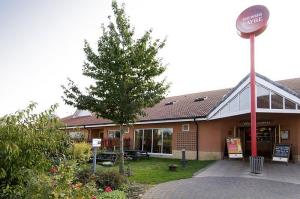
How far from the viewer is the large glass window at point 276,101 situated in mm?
16688

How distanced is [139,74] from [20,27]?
541 centimetres

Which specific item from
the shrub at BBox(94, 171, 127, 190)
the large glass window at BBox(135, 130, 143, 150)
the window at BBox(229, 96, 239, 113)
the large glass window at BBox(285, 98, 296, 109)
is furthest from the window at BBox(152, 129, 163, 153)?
the shrub at BBox(94, 171, 127, 190)

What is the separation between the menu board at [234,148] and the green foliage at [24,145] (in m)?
14.5

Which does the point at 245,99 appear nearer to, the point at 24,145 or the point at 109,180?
the point at 109,180

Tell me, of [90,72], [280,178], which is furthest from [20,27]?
[280,178]

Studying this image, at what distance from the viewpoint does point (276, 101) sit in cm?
1673

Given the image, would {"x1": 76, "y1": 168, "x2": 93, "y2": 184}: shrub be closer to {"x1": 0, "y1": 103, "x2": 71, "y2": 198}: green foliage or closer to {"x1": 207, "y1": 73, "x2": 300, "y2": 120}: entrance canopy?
{"x1": 0, "y1": 103, "x2": 71, "y2": 198}: green foliage

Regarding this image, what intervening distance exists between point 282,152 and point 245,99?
376 centimetres

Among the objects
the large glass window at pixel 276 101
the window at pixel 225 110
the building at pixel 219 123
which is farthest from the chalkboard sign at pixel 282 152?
the window at pixel 225 110

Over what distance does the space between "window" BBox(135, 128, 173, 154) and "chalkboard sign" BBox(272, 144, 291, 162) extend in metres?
7.54

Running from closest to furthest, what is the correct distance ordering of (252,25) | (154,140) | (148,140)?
(252,25), (154,140), (148,140)

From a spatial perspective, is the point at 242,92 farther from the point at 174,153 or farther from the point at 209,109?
the point at 174,153

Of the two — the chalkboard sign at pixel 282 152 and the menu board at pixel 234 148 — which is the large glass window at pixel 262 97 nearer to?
the chalkboard sign at pixel 282 152

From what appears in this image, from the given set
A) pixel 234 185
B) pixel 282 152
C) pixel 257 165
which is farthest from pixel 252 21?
pixel 234 185
